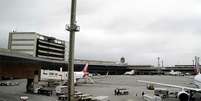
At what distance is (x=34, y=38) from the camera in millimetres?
195500

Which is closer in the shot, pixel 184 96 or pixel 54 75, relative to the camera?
pixel 184 96

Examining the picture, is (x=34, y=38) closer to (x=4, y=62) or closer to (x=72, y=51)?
(x=4, y=62)

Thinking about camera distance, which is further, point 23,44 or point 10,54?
point 23,44

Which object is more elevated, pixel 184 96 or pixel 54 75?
pixel 54 75

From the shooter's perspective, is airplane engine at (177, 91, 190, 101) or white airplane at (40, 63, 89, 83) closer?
airplane engine at (177, 91, 190, 101)

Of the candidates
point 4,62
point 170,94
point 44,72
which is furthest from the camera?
point 44,72

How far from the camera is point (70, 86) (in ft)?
70.8

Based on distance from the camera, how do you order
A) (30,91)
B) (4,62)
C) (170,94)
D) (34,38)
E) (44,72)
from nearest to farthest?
(4,62)
(170,94)
(30,91)
(44,72)
(34,38)

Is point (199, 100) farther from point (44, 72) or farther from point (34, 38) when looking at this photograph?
point (34, 38)

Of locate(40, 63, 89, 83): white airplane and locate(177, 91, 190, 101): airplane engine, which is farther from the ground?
locate(40, 63, 89, 83): white airplane

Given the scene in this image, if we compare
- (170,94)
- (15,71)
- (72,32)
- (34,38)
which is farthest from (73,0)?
(34,38)

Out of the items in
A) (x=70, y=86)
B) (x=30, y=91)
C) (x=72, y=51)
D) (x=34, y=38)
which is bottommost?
(x=30, y=91)

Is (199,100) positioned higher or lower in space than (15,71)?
lower

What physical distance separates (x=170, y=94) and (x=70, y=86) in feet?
119
